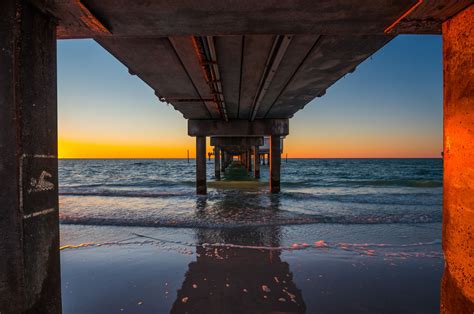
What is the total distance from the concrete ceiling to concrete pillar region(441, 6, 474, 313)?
256mm

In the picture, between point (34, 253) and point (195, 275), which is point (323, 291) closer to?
point (195, 275)

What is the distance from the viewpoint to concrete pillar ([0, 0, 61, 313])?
76.5 inches

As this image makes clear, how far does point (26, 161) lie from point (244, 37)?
11.7ft

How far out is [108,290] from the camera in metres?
3.86

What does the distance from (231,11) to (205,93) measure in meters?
6.11

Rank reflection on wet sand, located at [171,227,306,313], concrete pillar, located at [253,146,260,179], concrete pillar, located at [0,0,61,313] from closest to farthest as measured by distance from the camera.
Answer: concrete pillar, located at [0,0,61,313], reflection on wet sand, located at [171,227,306,313], concrete pillar, located at [253,146,260,179]

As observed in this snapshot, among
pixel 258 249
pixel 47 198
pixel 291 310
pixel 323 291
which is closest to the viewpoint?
pixel 47 198

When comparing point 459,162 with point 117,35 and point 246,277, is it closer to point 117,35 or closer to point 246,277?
point 246,277

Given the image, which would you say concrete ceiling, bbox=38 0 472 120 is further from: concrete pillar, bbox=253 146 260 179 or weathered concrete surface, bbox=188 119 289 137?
concrete pillar, bbox=253 146 260 179

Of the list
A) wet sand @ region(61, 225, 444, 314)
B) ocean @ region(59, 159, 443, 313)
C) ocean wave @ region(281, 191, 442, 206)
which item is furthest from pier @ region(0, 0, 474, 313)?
ocean wave @ region(281, 191, 442, 206)

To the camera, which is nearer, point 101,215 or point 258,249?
point 258,249

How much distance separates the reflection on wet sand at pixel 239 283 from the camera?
338 cm

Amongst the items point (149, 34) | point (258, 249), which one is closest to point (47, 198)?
point (149, 34)

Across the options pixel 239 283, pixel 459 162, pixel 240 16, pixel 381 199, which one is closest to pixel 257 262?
pixel 239 283
